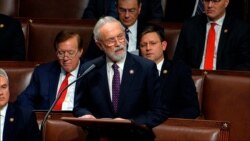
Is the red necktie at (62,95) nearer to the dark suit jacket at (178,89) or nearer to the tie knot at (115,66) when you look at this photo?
the dark suit jacket at (178,89)

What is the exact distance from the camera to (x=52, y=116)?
7.59ft

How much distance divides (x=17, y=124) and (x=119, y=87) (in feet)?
1.19

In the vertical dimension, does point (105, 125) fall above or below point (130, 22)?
below

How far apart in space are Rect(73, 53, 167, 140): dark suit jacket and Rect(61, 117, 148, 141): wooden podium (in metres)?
0.19

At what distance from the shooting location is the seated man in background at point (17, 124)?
2.28 metres

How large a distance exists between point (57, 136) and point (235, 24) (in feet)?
3.57

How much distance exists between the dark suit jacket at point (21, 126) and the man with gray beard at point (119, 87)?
0.16 m

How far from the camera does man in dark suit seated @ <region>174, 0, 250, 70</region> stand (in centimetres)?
299

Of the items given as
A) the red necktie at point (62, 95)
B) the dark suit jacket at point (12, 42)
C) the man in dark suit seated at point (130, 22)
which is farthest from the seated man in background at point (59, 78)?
the dark suit jacket at point (12, 42)

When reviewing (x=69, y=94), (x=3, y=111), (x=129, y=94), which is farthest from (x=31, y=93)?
(x=129, y=94)

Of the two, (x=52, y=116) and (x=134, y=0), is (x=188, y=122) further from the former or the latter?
(x=134, y=0)

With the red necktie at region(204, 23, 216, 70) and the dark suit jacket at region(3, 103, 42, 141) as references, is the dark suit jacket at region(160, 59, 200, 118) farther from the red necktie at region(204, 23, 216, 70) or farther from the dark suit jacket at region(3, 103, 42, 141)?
the dark suit jacket at region(3, 103, 42, 141)

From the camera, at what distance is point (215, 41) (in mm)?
3049

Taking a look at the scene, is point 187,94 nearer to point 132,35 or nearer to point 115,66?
point 115,66
